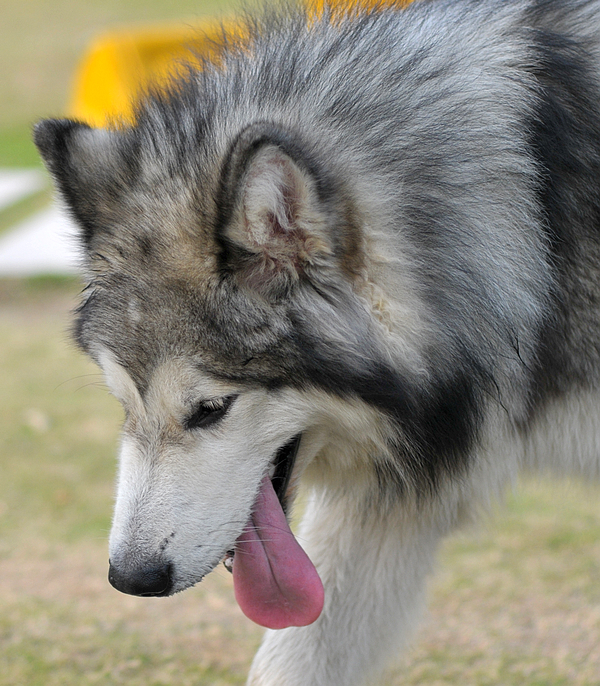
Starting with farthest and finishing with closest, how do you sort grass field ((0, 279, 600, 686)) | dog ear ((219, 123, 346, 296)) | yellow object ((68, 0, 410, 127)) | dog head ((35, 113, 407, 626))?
yellow object ((68, 0, 410, 127)) < grass field ((0, 279, 600, 686)) < dog head ((35, 113, 407, 626)) < dog ear ((219, 123, 346, 296))

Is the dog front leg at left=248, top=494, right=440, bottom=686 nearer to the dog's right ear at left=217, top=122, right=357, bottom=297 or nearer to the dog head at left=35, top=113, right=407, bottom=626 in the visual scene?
the dog head at left=35, top=113, right=407, bottom=626

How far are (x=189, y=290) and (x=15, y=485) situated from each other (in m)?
3.29

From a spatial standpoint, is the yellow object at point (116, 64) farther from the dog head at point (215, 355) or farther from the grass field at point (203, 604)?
the dog head at point (215, 355)

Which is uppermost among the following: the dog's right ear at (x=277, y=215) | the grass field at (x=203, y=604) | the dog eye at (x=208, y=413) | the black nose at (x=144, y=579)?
the dog's right ear at (x=277, y=215)

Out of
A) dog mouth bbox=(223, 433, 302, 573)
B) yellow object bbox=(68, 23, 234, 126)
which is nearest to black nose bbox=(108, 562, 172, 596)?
dog mouth bbox=(223, 433, 302, 573)

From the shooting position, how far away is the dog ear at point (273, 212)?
187cm

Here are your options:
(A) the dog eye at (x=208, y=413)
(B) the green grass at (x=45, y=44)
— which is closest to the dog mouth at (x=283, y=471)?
(A) the dog eye at (x=208, y=413)

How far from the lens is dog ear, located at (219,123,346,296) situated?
1.87m

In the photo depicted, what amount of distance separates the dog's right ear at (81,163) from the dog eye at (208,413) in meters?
0.61

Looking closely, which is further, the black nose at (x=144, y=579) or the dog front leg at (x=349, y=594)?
the dog front leg at (x=349, y=594)

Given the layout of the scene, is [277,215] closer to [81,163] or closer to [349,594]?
[81,163]

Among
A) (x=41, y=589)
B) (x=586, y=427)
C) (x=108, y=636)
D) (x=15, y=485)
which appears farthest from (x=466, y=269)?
(x=15, y=485)

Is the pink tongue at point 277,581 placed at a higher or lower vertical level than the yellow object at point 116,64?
lower

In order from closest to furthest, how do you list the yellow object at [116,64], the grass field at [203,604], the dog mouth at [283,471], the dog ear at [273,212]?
the dog ear at [273,212], the dog mouth at [283,471], the grass field at [203,604], the yellow object at [116,64]
